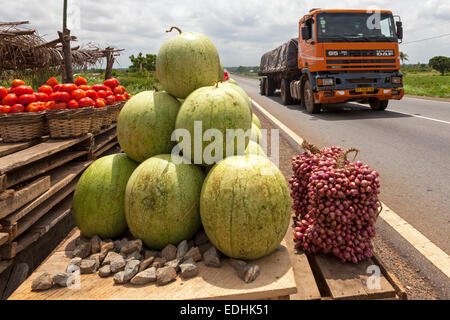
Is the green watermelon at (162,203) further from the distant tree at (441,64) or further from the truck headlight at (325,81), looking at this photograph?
the distant tree at (441,64)

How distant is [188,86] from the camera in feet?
8.11

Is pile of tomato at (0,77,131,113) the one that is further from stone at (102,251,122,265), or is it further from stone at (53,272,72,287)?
stone at (53,272,72,287)

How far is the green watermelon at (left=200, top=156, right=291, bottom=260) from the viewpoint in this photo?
5.81 feet

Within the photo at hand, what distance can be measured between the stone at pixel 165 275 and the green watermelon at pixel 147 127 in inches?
35.3

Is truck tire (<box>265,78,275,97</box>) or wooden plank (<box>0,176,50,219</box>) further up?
truck tire (<box>265,78,275,97</box>)

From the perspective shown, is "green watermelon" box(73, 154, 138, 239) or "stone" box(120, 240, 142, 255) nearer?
"stone" box(120, 240, 142, 255)

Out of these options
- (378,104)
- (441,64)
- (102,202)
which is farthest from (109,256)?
(441,64)

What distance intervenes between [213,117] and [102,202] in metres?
0.95

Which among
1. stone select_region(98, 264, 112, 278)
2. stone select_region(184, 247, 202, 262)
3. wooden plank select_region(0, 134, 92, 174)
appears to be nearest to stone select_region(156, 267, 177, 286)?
stone select_region(184, 247, 202, 262)

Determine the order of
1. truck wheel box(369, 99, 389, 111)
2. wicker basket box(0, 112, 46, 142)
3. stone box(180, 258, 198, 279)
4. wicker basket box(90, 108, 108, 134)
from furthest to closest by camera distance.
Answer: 1. truck wheel box(369, 99, 389, 111)
2. wicker basket box(90, 108, 108, 134)
3. wicker basket box(0, 112, 46, 142)
4. stone box(180, 258, 198, 279)

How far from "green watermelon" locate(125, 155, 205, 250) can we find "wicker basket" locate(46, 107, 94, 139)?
188 centimetres
